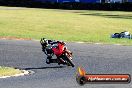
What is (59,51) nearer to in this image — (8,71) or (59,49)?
(59,49)

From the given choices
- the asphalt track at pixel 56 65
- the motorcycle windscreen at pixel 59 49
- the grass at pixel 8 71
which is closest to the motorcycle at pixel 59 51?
the motorcycle windscreen at pixel 59 49

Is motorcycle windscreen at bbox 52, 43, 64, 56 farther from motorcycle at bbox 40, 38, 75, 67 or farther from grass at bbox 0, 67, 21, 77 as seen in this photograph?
grass at bbox 0, 67, 21, 77

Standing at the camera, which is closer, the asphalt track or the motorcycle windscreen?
the asphalt track

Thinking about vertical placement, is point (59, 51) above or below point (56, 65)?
above

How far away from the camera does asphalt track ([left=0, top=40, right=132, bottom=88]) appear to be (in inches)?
493

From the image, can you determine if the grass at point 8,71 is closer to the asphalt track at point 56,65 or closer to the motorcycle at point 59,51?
the asphalt track at point 56,65

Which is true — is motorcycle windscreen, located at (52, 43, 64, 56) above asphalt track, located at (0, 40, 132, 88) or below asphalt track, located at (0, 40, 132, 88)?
above

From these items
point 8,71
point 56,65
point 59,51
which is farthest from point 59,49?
point 8,71

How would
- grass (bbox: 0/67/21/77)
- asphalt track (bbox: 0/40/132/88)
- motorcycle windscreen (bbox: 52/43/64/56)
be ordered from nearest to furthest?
asphalt track (bbox: 0/40/132/88)
grass (bbox: 0/67/21/77)
motorcycle windscreen (bbox: 52/43/64/56)

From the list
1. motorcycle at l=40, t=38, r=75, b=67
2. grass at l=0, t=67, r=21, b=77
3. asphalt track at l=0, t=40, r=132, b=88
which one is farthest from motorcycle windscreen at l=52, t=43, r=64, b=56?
grass at l=0, t=67, r=21, b=77

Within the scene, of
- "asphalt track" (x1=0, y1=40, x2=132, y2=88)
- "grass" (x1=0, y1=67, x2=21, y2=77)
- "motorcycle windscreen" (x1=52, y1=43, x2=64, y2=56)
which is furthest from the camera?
"motorcycle windscreen" (x1=52, y1=43, x2=64, y2=56)

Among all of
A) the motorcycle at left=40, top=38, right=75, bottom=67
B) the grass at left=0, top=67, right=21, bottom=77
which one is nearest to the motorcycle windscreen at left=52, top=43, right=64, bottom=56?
the motorcycle at left=40, top=38, right=75, bottom=67

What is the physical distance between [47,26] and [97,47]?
15.9 m

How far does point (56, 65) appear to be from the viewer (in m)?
16.3
